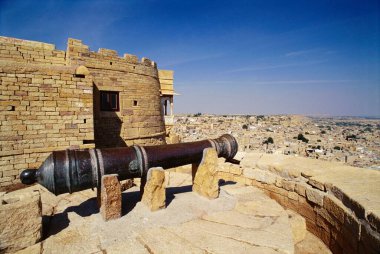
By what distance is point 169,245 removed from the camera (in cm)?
Answer: 255

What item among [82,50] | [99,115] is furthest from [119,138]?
[82,50]

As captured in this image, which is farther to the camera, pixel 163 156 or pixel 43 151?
pixel 43 151

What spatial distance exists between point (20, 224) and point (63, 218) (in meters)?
0.78

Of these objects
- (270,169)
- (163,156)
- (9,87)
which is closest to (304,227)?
(270,169)

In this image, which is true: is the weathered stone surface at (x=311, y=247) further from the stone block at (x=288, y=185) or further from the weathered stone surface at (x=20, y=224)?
the weathered stone surface at (x=20, y=224)

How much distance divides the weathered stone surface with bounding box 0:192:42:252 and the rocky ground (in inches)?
4.8

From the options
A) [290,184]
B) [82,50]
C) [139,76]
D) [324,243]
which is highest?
[82,50]

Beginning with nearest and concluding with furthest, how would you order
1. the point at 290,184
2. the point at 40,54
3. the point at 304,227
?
the point at 304,227 → the point at 290,184 → the point at 40,54

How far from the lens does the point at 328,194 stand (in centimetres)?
321

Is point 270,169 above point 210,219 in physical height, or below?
above

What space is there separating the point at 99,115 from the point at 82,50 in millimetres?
2577

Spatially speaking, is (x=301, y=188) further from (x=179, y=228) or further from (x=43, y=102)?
(x=43, y=102)

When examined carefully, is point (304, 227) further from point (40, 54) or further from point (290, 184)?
point (40, 54)

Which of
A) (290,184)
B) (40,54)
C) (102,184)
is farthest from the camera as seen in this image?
(40,54)
